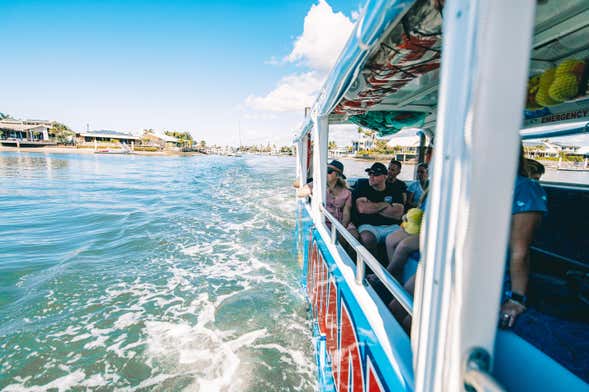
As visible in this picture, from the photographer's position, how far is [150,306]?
4430mm

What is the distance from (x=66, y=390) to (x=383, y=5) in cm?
416

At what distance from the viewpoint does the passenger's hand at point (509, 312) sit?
4.00 ft

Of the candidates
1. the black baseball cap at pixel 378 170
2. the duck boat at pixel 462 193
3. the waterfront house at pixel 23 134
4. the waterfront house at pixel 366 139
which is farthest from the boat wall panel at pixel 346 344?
the waterfront house at pixel 23 134

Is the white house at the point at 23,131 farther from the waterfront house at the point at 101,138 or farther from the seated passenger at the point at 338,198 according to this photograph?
the seated passenger at the point at 338,198

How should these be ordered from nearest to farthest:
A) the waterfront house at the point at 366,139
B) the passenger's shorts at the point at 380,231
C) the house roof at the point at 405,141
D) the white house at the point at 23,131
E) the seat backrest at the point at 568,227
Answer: the seat backrest at the point at 568,227
the passenger's shorts at the point at 380,231
the waterfront house at the point at 366,139
the house roof at the point at 405,141
the white house at the point at 23,131

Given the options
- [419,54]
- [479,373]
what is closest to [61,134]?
[419,54]

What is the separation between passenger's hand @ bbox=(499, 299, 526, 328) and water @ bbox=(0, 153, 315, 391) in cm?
245

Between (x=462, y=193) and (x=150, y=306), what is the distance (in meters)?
4.87

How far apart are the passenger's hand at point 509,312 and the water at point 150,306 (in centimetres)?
245

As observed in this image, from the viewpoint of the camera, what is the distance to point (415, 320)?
944 millimetres

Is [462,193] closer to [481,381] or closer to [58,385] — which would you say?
[481,381]

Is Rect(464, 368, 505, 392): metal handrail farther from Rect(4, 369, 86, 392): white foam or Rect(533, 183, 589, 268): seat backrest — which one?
Rect(4, 369, 86, 392): white foam

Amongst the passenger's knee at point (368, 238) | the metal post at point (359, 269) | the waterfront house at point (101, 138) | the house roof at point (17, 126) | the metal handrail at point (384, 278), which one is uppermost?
the house roof at point (17, 126)

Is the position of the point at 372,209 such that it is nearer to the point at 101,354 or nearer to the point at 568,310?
the point at 568,310
